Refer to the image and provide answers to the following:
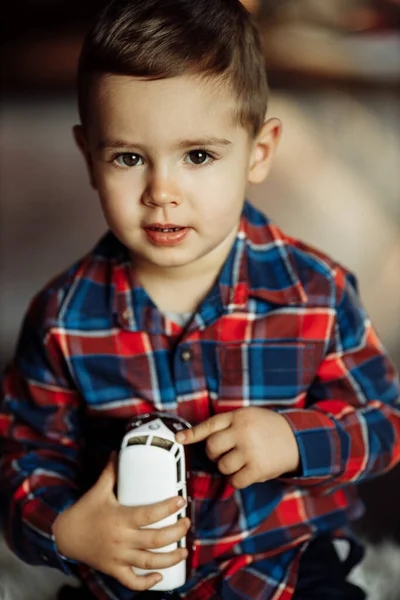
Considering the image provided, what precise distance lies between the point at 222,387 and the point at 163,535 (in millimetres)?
111

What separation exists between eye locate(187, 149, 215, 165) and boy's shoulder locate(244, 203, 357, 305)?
0.35 ft

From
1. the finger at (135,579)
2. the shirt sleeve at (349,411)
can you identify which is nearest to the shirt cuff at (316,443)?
the shirt sleeve at (349,411)

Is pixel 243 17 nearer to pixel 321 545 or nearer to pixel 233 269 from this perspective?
pixel 233 269

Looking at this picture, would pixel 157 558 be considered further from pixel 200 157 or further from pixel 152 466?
pixel 200 157

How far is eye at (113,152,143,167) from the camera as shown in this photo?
47cm

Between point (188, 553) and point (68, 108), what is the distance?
1.36 ft

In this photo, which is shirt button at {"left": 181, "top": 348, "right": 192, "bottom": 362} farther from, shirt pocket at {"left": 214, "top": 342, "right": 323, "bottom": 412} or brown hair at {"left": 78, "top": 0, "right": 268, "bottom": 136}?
brown hair at {"left": 78, "top": 0, "right": 268, "bottom": 136}

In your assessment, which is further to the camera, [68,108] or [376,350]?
[68,108]

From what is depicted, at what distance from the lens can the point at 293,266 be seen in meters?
0.56

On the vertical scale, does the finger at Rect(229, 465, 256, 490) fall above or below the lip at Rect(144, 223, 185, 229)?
below

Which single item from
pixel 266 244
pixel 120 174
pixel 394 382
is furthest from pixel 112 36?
pixel 394 382

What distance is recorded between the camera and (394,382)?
57 cm

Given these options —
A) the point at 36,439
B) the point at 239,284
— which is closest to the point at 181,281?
the point at 239,284

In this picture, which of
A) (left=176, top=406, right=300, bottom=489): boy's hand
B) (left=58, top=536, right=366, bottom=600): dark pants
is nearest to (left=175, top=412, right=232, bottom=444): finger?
(left=176, top=406, right=300, bottom=489): boy's hand
